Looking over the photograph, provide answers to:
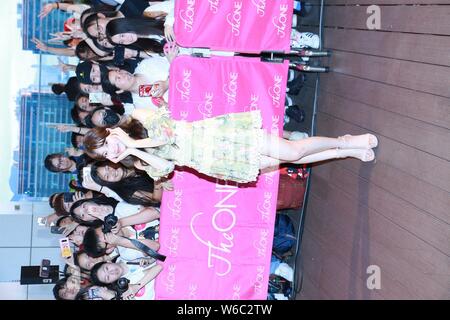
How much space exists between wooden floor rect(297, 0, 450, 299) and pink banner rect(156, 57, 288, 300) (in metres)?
0.45

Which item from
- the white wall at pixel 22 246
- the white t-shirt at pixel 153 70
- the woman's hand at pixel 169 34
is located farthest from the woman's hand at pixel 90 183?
the white wall at pixel 22 246

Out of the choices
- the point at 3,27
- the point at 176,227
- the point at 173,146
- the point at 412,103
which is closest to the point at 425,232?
the point at 412,103

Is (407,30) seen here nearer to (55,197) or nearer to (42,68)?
(55,197)

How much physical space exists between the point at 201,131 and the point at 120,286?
5.23ft

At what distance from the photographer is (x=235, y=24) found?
13.7 ft

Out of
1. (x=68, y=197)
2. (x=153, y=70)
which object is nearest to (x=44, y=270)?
(x=68, y=197)

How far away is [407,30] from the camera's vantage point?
3535mm

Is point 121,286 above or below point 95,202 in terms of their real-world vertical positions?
below

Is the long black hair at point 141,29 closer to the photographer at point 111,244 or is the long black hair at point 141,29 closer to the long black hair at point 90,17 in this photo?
the long black hair at point 90,17

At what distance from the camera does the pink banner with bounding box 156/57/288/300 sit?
13.9ft

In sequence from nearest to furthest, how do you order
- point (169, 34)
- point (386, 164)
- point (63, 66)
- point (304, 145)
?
point (304, 145) → point (386, 164) → point (169, 34) → point (63, 66)

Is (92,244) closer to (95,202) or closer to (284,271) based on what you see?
(95,202)

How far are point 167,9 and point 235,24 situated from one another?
0.56 m

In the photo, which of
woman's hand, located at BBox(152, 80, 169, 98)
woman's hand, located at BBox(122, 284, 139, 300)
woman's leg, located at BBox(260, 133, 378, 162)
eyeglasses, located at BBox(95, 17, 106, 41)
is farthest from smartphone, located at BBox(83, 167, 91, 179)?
woman's leg, located at BBox(260, 133, 378, 162)
